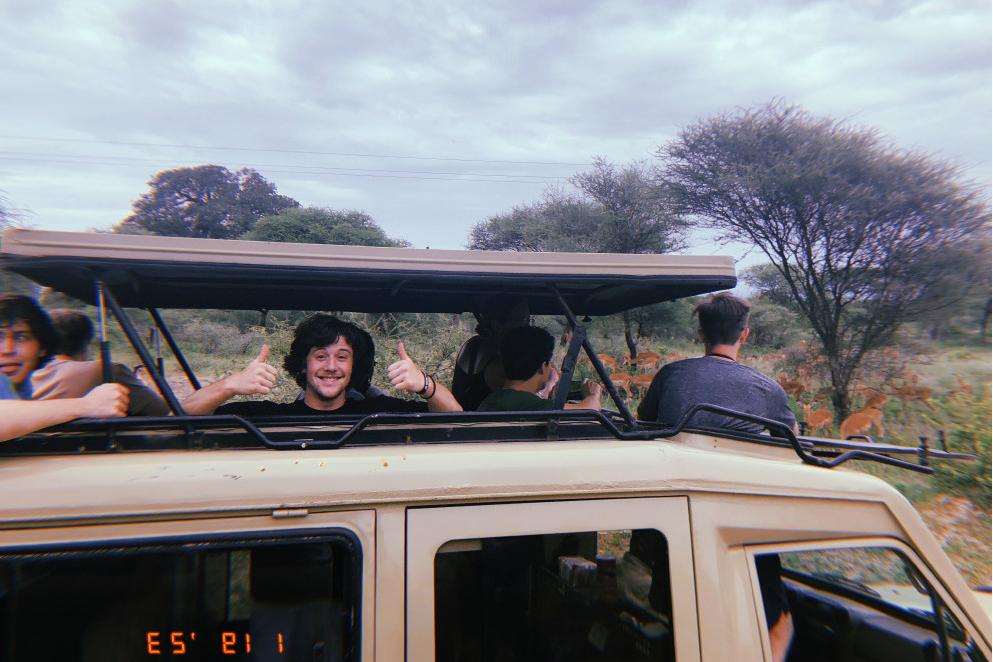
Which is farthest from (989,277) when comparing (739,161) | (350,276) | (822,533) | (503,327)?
(350,276)

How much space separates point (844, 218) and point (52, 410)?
1245cm

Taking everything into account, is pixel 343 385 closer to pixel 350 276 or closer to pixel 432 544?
pixel 350 276

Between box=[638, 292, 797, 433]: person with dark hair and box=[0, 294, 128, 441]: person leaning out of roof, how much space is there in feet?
6.50

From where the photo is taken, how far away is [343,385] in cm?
253

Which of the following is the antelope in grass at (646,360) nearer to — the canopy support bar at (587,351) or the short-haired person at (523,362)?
the short-haired person at (523,362)

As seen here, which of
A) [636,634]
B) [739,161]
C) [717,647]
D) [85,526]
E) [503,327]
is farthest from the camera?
[739,161]

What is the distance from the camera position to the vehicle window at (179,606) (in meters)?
1.44

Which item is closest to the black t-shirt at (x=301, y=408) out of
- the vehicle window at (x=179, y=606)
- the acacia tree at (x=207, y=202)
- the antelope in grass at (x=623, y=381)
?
the vehicle window at (x=179, y=606)

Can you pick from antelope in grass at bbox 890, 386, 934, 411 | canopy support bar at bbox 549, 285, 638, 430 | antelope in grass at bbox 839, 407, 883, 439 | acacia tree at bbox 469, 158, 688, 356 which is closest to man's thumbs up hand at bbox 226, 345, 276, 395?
canopy support bar at bbox 549, 285, 638, 430

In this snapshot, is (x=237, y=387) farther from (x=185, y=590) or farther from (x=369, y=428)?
(x=185, y=590)

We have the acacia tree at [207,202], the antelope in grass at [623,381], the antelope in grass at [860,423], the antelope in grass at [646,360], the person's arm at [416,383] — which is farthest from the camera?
the acacia tree at [207,202]

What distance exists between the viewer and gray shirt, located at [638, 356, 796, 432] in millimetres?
2602

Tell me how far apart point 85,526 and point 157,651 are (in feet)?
1.12

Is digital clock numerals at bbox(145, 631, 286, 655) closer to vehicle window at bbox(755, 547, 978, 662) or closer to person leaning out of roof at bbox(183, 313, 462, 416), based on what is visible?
person leaning out of roof at bbox(183, 313, 462, 416)
